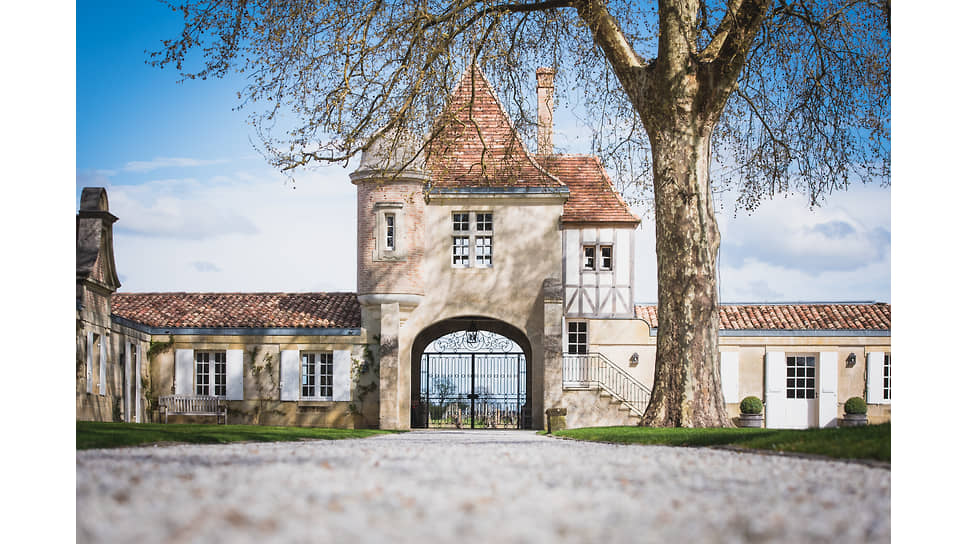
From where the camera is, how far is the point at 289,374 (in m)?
22.7

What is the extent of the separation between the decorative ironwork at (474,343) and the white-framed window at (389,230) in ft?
9.72

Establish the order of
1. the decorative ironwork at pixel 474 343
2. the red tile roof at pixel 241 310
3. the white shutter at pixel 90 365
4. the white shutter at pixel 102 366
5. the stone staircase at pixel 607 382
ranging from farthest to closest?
the decorative ironwork at pixel 474 343
the red tile roof at pixel 241 310
the stone staircase at pixel 607 382
the white shutter at pixel 102 366
the white shutter at pixel 90 365

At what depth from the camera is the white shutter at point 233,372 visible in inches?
891

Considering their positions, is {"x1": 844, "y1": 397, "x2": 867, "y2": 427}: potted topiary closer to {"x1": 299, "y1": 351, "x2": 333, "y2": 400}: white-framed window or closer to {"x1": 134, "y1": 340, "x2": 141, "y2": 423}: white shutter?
{"x1": 299, "y1": 351, "x2": 333, "y2": 400}: white-framed window

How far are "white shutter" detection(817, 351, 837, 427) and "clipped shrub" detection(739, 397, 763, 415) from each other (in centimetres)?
179

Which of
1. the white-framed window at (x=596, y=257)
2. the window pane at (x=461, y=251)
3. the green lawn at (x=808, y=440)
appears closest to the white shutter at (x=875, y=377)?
the white-framed window at (x=596, y=257)

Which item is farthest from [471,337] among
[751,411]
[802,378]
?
[802,378]

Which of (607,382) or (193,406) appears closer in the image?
(193,406)

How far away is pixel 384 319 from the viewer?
22438 mm

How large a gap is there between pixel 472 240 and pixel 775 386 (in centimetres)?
793

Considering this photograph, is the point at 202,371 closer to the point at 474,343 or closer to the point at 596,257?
the point at 474,343

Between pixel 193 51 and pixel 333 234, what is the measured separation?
36.3 feet

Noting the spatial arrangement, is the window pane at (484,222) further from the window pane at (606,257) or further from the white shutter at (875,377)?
the white shutter at (875,377)
